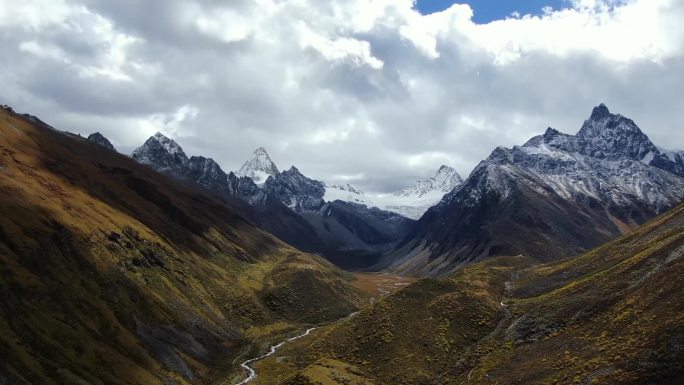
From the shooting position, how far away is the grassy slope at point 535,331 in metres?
76.8

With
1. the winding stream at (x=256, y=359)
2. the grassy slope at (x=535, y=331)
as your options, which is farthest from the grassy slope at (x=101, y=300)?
the grassy slope at (x=535, y=331)

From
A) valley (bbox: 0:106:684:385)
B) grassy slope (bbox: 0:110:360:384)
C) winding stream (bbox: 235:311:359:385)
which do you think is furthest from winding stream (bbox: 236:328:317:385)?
grassy slope (bbox: 0:110:360:384)

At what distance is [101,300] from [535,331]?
88622mm

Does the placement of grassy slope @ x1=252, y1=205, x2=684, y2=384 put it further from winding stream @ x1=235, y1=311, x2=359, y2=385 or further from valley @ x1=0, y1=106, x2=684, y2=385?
winding stream @ x1=235, y1=311, x2=359, y2=385

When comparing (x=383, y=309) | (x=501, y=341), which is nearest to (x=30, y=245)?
(x=383, y=309)

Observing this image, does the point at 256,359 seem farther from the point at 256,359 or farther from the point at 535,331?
the point at 535,331

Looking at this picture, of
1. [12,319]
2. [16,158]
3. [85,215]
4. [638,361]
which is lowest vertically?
[12,319]

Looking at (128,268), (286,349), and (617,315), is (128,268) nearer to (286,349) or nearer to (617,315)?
(286,349)

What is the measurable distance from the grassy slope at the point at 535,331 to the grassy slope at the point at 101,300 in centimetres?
2430

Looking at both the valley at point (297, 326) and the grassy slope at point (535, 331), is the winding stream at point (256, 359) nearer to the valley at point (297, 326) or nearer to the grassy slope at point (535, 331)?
the valley at point (297, 326)

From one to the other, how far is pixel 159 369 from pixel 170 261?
6689cm

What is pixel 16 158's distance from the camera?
174 meters

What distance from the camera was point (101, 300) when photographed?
12438 centimetres

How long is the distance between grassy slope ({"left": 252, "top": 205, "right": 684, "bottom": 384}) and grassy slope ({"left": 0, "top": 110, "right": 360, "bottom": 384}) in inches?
957
